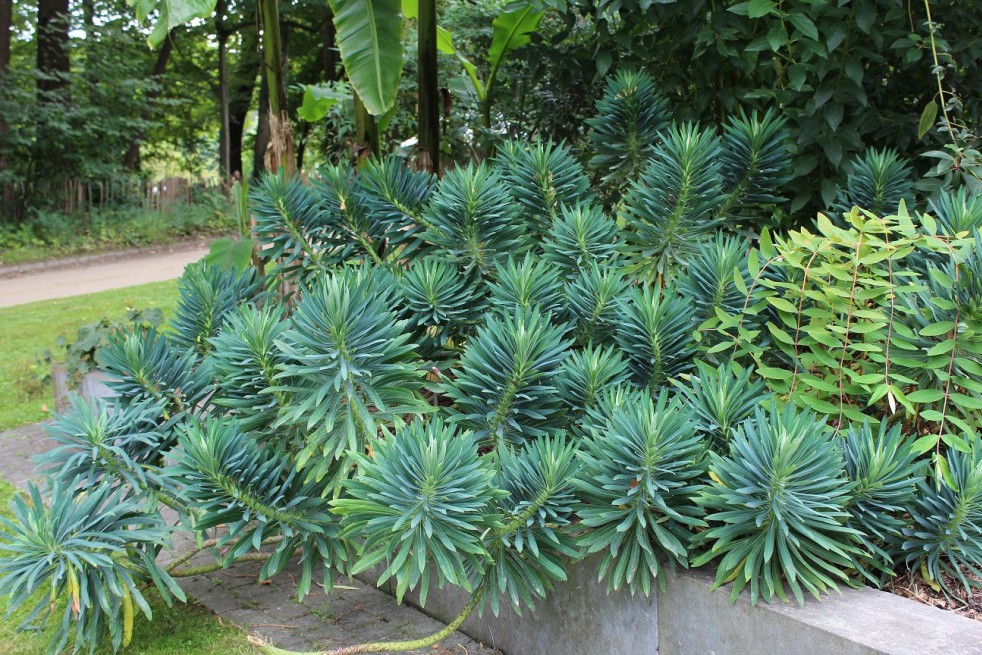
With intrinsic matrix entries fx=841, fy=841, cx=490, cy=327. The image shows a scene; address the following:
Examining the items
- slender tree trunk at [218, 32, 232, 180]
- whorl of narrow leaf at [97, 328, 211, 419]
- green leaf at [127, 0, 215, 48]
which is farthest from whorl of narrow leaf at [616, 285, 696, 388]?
slender tree trunk at [218, 32, 232, 180]

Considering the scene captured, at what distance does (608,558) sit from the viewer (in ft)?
8.30

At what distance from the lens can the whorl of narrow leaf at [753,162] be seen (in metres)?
3.66

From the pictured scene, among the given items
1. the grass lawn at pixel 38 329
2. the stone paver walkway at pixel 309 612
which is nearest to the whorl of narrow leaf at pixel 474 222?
the stone paver walkway at pixel 309 612

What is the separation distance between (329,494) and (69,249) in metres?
15.6

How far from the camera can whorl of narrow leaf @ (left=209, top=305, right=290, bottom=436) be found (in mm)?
2861

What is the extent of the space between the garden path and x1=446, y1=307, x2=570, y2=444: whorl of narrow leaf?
36.7 ft

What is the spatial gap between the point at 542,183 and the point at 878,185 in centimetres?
145

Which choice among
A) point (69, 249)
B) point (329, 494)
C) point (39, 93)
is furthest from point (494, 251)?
point (39, 93)

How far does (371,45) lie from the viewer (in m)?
4.47

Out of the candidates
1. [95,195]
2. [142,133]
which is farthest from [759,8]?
[142,133]

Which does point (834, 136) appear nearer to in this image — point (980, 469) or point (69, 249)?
point (980, 469)

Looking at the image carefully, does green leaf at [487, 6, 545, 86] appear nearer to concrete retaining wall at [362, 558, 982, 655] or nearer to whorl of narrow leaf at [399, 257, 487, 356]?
whorl of narrow leaf at [399, 257, 487, 356]

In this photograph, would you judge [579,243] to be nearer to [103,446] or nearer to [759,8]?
[759,8]

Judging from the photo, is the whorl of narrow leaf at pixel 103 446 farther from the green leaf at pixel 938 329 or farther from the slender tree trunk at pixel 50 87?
the slender tree trunk at pixel 50 87
